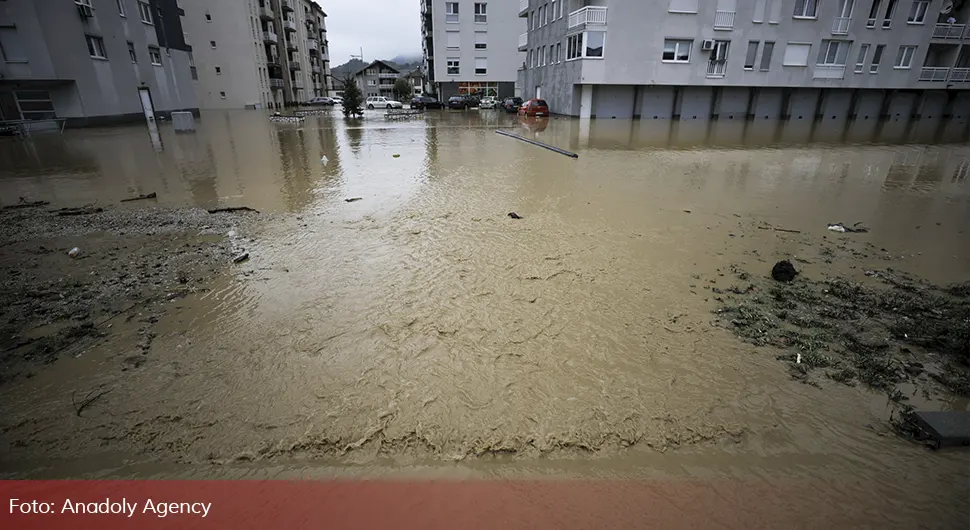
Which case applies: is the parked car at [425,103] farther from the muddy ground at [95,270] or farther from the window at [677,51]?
the muddy ground at [95,270]

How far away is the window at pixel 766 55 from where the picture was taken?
32906 mm

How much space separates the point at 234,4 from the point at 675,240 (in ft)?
199

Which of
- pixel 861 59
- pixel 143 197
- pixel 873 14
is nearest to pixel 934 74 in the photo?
pixel 861 59

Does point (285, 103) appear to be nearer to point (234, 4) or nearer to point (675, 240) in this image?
point (234, 4)

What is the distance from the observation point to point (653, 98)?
34.7 metres

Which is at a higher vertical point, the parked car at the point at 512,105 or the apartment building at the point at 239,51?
the apartment building at the point at 239,51

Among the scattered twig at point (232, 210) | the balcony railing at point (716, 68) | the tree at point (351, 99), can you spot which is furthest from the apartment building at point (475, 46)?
the scattered twig at point (232, 210)

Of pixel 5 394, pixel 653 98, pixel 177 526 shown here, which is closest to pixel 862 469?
pixel 177 526

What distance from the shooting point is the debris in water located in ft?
20.0

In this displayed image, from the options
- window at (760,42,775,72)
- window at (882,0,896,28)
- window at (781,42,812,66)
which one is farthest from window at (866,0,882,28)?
window at (760,42,775,72)

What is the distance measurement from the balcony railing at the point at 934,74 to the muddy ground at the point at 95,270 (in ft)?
165

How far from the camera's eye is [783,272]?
6129 millimetres

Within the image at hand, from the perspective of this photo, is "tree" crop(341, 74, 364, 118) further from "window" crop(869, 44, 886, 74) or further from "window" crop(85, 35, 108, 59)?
"window" crop(869, 44, 886, 74)

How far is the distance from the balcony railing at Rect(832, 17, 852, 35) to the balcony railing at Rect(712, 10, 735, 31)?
28.2ft
